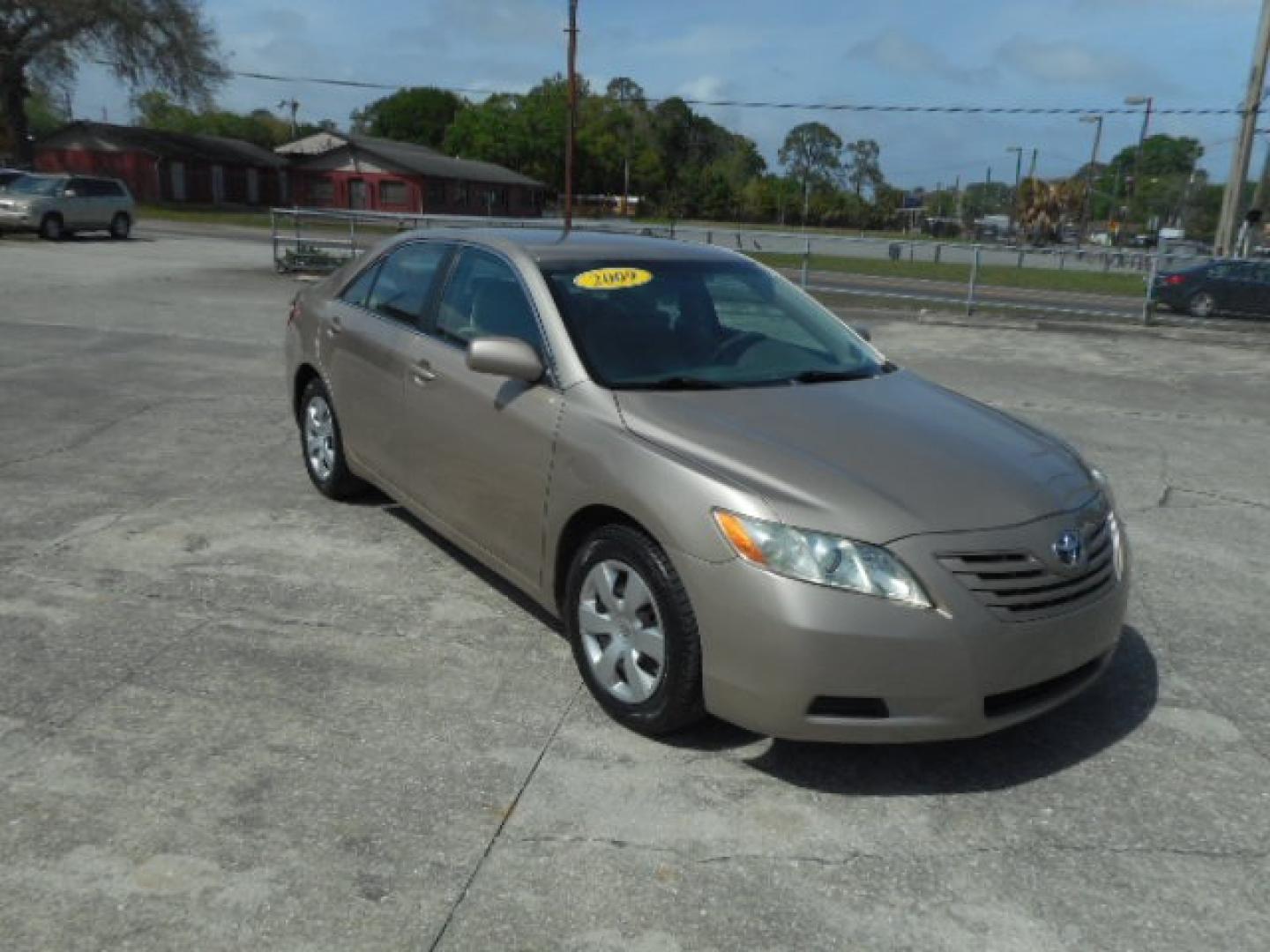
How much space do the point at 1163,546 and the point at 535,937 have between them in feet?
14.5

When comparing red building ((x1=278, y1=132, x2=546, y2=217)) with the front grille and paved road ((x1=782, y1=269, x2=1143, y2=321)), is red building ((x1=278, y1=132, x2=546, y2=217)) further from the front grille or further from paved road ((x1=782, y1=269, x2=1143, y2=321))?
the front grille

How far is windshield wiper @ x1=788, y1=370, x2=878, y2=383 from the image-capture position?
4.08m

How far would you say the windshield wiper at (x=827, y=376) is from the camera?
408 centimetres

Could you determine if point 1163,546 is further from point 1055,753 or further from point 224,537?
point 224,537

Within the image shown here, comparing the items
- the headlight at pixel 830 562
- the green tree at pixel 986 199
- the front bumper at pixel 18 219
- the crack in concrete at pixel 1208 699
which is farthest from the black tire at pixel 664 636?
the green tree at pixel 986 199

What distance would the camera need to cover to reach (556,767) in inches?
129

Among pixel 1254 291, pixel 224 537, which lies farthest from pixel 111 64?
pixel 224 537

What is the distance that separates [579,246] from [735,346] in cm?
84

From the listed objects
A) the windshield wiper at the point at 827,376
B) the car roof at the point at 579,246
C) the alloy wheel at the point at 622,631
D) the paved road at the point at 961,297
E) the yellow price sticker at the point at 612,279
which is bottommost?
the paved road at the point at 961,297

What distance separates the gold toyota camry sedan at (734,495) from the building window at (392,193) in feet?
202

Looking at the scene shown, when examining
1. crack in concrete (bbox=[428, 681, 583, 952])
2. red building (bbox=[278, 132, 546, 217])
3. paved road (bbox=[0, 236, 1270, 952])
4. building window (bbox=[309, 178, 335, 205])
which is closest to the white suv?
paved road (bbox=[0, 236, 1270, 952])

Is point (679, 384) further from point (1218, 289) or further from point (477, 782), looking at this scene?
point (1218, 289)

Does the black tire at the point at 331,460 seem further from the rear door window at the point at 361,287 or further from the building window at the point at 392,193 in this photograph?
the building window at the point at 392,193

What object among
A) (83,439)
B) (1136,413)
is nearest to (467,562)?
(83,439)
